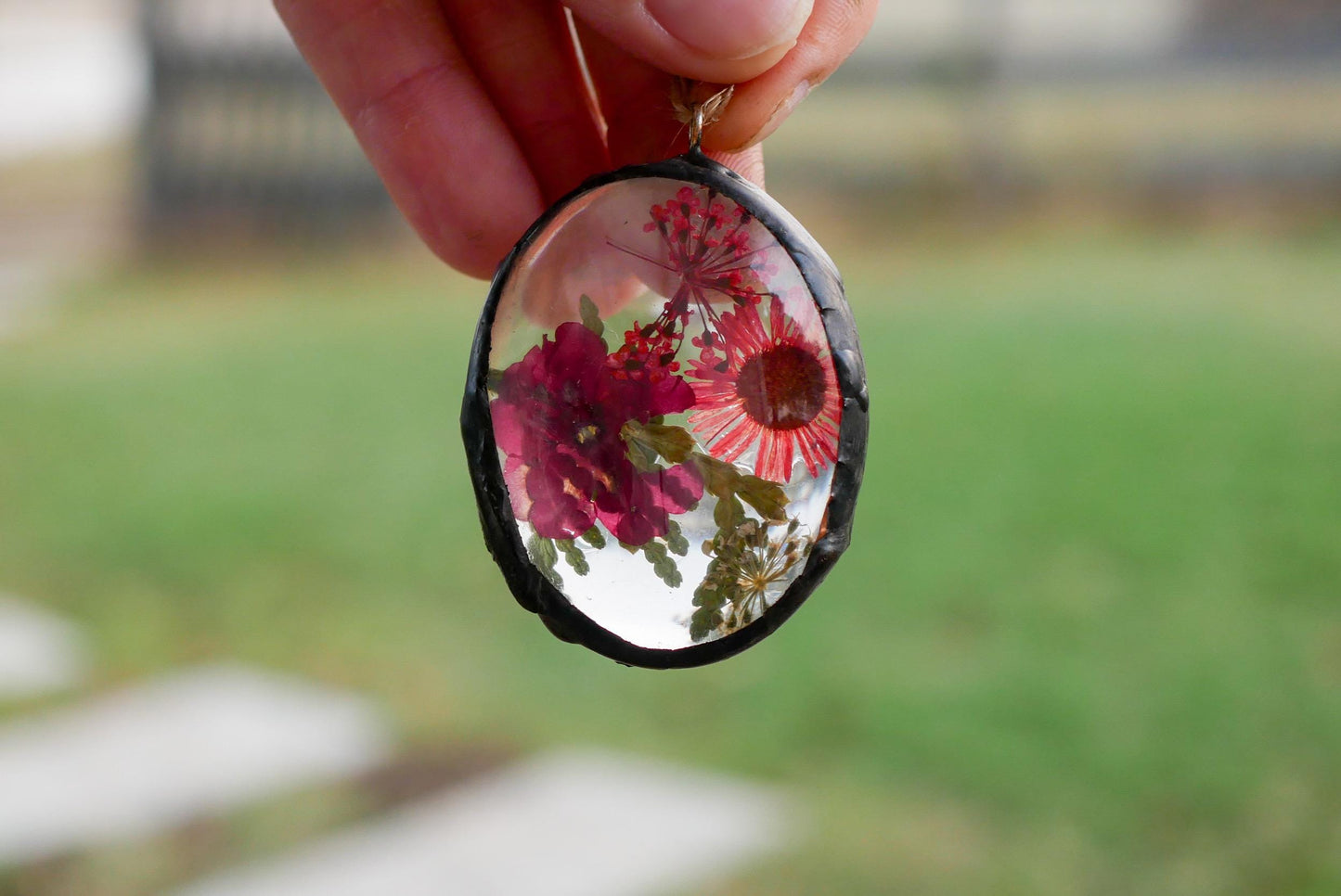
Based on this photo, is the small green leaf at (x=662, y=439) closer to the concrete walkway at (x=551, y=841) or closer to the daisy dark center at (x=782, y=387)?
the daisy dark center at (x=782, y=387)

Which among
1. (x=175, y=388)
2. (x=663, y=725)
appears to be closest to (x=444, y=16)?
(x=663, y=725)

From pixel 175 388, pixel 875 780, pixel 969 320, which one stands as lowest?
pixel 875 780

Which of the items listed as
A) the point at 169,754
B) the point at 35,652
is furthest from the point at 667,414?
the point at 35,652

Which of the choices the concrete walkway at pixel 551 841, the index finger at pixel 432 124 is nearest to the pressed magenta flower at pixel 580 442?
the index finger at pixel 432 124

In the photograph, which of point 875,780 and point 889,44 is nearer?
point 875,780

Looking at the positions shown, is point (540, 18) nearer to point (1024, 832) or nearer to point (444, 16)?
point (444, 16)

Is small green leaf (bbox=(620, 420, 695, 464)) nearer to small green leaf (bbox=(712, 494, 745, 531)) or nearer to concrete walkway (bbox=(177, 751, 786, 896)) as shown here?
small green leaf (bbox=(712, 494, 745, 531))

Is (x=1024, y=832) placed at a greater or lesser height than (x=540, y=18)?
lesser
